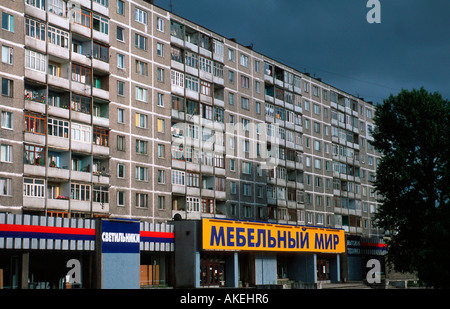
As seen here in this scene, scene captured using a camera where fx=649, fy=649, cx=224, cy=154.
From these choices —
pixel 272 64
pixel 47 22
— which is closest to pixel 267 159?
pixel 272 64

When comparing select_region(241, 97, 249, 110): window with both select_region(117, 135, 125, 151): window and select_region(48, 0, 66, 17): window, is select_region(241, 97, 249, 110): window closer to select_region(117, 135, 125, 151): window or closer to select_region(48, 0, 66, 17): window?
select_region(117, 135, 125, 151): window

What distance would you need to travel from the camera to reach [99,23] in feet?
189

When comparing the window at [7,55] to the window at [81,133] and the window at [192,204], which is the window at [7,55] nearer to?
the window at [81,133]

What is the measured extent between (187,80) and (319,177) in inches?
1223

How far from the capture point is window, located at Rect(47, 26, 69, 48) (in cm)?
5266

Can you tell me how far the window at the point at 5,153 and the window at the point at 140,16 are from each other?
20.0 metres

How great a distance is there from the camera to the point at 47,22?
52.3 m

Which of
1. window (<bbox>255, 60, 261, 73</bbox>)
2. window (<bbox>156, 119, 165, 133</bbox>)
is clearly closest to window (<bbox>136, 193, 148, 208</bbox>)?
window (<bbox>156, 119, 165, 133</bbox>)

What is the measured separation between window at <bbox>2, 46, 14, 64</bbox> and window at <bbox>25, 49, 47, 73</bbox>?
137 cm

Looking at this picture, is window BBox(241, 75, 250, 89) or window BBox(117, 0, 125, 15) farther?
window BBox(241, 75, 250, 89)

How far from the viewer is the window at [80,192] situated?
174 feet

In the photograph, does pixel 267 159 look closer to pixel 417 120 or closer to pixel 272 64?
pixel 272 64

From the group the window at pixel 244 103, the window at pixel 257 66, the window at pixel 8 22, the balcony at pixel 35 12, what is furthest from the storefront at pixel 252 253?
the window at pixel 8 22

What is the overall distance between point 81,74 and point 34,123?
6.91m
